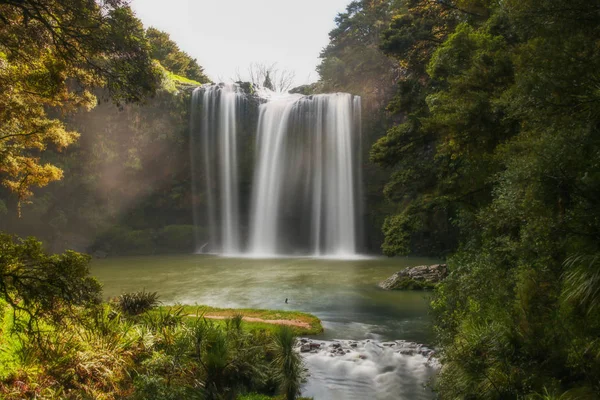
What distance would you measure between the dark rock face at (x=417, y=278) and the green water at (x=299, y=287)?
0.82 metres

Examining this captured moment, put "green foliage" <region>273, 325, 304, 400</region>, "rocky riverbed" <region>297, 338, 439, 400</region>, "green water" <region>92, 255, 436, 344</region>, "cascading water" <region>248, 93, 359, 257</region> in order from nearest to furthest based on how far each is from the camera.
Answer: "green foliage" <region>273, 325, 304, 400</region>
"rocky riverbed" <region>297, 338, 439, 400</region>
"green water" <region>92, 255, 436, 344</region>
"cascading water" <region>248, 93, 359, 257</region>

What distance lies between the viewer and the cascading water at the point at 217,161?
133 feet

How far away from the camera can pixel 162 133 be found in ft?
131

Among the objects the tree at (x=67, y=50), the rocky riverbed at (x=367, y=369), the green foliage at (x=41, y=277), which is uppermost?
the tree at (x=67, y=50)

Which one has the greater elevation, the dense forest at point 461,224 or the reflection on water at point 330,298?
the dense forest at point 461,224

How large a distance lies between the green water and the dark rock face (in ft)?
2.69

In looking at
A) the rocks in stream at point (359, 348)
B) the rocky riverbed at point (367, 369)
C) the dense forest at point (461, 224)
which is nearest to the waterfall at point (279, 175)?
the dense forest at point (461, 224)

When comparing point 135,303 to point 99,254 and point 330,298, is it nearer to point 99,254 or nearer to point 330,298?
point 330,298

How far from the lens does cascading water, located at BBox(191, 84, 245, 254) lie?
40688 mm

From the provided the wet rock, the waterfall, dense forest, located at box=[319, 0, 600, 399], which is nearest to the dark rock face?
dense forest, located at box=[319, 0, 600, 399]

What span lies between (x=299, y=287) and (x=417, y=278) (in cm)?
565

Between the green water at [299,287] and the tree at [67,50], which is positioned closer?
the tree at [67,50]

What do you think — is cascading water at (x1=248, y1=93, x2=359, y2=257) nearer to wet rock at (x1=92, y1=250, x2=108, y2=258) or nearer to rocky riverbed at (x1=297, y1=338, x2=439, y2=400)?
wet rock at (x1=92, y1=250, x2=108, y2=258)

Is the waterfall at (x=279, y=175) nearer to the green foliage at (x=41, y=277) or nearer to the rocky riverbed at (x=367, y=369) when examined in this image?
the rocky riverbed at (x=367, y=369)
